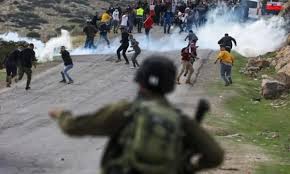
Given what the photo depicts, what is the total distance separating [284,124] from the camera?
17.9 m

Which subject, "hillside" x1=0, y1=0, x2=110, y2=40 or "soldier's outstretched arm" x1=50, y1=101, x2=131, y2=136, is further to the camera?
"hillside" x1=0, y1=0, x2=110, y2=40

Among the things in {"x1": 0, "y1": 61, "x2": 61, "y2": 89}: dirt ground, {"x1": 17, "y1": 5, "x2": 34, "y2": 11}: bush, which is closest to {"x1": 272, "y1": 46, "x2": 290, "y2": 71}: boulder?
{"x1": 0, "y1": 61, "x2": 61, "y2": 89}: dirt ground

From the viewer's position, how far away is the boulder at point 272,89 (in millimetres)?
21656

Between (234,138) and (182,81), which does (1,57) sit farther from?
(234,138)

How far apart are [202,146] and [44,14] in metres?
60.8

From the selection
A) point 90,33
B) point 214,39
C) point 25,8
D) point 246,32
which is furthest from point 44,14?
point 90,33

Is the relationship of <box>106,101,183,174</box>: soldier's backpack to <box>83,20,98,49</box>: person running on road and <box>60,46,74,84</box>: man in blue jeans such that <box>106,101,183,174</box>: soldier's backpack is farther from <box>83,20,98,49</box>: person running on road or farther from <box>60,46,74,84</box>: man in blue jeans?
<box>83,20,98,49</box>: person running on road

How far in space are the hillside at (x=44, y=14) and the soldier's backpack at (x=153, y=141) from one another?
152 feet

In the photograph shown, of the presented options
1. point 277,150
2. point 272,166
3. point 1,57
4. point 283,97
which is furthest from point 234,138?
point 1,57

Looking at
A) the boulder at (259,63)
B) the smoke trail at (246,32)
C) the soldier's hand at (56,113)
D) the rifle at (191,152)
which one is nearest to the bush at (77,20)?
the smoke trail at (246,32)

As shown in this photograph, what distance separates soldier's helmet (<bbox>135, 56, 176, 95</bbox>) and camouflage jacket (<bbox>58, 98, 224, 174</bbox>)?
73mm

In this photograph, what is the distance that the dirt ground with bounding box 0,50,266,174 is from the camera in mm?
12031

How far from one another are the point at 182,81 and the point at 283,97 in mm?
3575

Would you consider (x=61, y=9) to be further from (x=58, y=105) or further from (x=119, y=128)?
(x=119, y=128)
